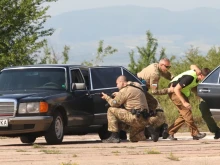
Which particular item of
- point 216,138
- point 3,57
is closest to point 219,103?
point 216,138

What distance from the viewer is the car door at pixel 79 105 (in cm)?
1827

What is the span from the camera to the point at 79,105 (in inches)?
730

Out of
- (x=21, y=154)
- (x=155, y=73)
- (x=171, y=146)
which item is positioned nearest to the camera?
(x=21, y=154)

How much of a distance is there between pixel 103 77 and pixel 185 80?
1.78m

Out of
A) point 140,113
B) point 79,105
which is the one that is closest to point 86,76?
point 79,105

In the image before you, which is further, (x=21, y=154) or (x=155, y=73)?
(x=155, y=73)

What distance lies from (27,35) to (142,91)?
15.0 metres

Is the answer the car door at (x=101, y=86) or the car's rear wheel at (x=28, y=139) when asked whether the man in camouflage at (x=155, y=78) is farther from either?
the car's rear wheel at (x=28, y=139)

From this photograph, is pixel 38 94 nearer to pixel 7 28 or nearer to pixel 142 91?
pixel 142 91

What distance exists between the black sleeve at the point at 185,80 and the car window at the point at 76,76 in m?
2.01

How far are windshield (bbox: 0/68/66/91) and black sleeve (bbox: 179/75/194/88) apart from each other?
2393 millimetres

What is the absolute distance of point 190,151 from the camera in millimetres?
14695

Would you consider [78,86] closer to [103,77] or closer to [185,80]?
[103,77]

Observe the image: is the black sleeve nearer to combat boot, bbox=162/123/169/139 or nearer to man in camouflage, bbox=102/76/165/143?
combat boot, bbox=162/123/169/139
